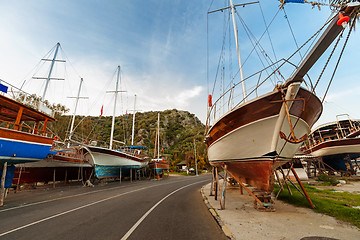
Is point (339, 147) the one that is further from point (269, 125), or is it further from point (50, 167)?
point (50, 167)

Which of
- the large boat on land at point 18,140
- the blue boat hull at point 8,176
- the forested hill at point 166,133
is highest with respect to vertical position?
the forested hill at point 166,133

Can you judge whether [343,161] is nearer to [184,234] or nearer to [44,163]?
[184,234]

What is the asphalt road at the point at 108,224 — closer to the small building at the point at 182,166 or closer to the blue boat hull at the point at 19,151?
the blue boat hull at the point at 19,151

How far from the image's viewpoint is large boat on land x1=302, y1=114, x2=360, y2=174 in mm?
14968

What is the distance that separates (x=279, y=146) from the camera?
4.97 meters

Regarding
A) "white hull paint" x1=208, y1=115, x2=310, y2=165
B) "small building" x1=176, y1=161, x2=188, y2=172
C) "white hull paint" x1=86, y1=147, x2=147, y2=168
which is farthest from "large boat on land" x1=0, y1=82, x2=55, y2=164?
"small building" x1=176, y1=161, x2=188, y2=172

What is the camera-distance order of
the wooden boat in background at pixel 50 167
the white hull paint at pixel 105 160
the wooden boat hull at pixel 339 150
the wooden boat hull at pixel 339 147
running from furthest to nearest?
the white hull paint at pixel 105 160 → the wooden boat hull at pixel 339 150 → the wooden boat hull at pixel 339 147 → the wooden boat in background at pixel 50 167

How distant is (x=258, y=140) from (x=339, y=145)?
17.6 meters

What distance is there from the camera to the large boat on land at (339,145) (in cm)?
1497

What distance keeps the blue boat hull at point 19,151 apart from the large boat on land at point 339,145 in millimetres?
20780

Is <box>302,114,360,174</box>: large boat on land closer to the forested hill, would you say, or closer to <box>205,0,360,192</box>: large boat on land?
<box>205,0,360,192</box>: large boat on land

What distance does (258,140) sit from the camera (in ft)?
16.8

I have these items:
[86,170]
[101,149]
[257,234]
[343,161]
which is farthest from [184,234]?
[343,161]

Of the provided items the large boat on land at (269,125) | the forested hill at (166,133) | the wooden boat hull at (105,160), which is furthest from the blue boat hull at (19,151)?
the forested hill at (166,133)
